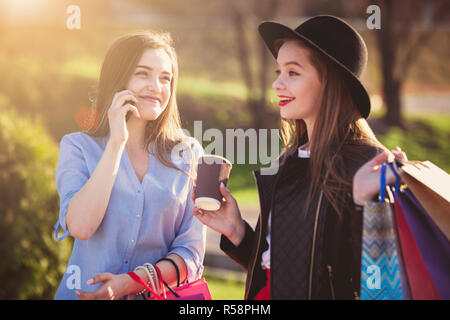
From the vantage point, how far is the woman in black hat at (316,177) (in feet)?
7.06

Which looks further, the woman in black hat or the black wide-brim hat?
the black wide-brim hat

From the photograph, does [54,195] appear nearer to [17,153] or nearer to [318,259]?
[17,153]

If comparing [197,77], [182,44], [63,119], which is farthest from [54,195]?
[182,44]

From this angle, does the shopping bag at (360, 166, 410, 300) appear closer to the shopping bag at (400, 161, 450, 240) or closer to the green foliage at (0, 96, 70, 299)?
the shopping bag at (400, 161, 450, 240)

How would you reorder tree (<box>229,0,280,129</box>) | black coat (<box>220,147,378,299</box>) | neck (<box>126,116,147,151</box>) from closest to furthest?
black coat (<box>220,147,378,299</box>) → neck (<box>126,116,147,151</box>) → tree (<box>229,0,280,129</box>)

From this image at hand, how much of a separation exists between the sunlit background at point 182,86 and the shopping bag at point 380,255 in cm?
295

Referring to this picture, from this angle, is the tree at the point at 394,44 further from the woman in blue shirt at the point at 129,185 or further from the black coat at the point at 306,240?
the black coat at the point at 306,240

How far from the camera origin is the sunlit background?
13.9 feet

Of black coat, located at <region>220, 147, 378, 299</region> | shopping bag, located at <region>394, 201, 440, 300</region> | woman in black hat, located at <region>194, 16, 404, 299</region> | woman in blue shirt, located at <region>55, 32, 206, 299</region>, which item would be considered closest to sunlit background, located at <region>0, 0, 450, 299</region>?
woman in blue shirt, located at <region>55, 32, 206, 299</region>

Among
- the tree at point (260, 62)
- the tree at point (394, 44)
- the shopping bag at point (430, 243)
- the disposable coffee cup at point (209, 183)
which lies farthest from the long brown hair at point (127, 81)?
the tree at point (394, 44)

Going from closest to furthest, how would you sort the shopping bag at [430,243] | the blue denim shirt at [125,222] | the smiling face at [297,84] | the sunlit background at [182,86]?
1. the shopping bag at [430,243]
2. the smiling face at [297,84]
3. the blue denim shirt at [125,222]
4. the sunlit background at [182,86]
